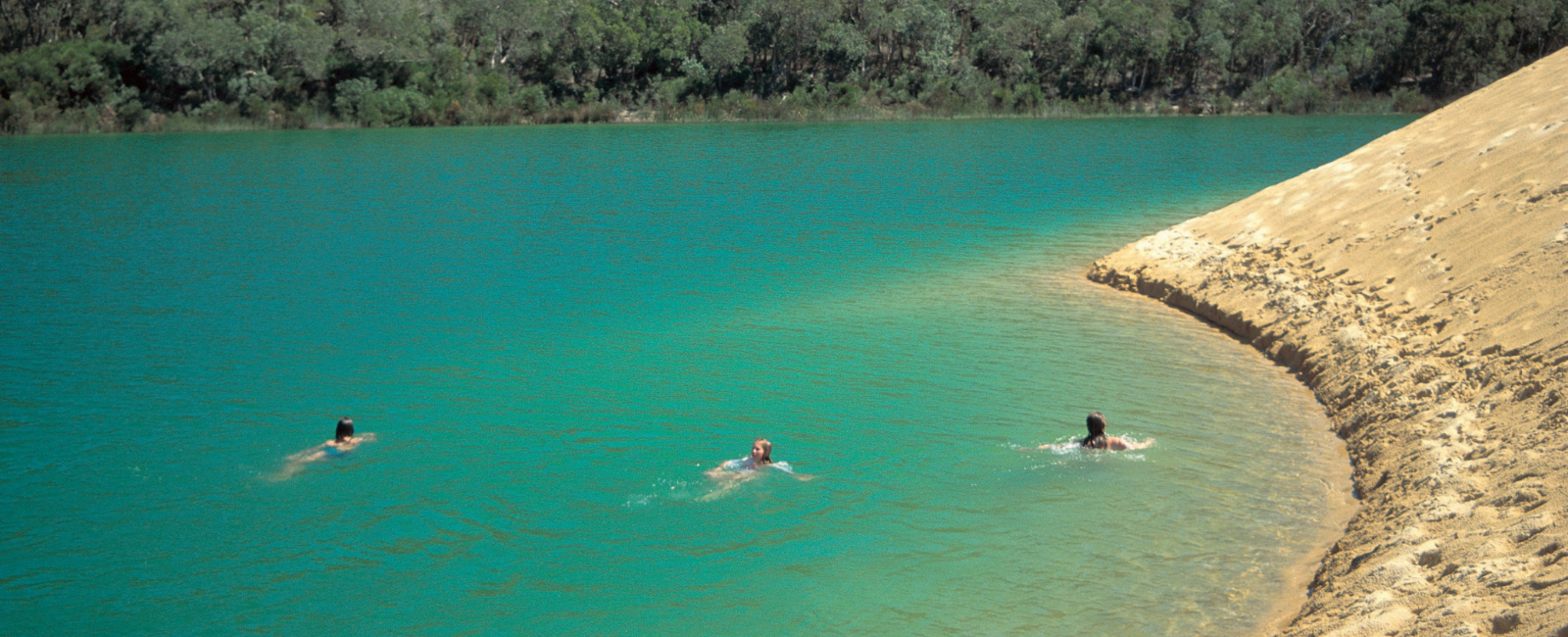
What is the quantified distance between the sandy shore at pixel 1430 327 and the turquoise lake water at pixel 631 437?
0.70m

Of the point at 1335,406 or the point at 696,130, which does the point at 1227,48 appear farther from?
the point at 1335,406

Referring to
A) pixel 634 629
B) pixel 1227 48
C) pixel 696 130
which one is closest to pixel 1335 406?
pixel 634 629

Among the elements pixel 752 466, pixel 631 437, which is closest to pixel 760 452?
pixel 752 466

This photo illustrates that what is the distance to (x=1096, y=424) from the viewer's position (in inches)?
505

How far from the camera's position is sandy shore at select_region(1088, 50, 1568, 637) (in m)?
8.49

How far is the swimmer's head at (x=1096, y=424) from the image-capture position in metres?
12.8

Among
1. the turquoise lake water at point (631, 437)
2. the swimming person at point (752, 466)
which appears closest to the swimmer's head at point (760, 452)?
the swimming person at point (752, 466)

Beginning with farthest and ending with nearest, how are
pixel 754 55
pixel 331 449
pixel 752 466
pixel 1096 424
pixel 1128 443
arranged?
1. pixel 754 55
2. pixel 331 449
3. pixel 1128 443
4. pixel 1096 424
5. pixel 752 466

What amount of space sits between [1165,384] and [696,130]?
6521cm

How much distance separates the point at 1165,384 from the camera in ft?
51.0

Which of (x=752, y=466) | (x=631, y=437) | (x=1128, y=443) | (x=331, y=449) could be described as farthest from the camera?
(x=631, y=437)

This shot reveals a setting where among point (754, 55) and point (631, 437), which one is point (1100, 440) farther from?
point (754, 55)

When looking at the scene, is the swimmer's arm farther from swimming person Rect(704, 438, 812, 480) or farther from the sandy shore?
swimming person Rect(704, 438, 812, 480)

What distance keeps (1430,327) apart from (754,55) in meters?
85.7
